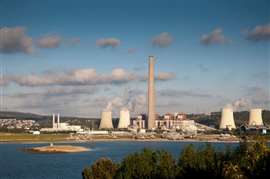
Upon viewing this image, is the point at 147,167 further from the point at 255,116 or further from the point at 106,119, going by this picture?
the point at 106,119

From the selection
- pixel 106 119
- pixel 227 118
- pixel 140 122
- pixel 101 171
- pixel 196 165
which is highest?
pixel 227 118

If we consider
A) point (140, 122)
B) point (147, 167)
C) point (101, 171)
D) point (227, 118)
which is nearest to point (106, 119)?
point (140, 122)

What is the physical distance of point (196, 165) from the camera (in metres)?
13.8

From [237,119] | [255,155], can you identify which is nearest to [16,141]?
[237,119]

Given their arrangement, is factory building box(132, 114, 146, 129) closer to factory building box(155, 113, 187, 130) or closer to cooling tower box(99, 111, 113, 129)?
factory building box(155, 113, 187, 130)

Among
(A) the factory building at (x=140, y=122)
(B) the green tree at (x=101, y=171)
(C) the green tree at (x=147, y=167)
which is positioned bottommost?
(B) the green tree at (x=101, y=171)

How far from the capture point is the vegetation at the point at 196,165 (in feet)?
31.9

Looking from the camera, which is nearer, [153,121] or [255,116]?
[255,116]

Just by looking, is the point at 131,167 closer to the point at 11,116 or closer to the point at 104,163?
the point at 104,163

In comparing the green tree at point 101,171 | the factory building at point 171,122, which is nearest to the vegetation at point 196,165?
the green tree at point 101,171

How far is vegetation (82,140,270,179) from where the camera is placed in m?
9.72

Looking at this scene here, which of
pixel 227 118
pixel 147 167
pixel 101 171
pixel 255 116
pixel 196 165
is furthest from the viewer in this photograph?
pixel 227 118

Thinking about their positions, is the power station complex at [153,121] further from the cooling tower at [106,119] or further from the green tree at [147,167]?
the green tree at [147,167]

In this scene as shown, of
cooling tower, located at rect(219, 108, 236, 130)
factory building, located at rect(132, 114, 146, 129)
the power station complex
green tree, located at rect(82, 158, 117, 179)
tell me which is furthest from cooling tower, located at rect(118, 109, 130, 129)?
green tree, located at rect(82, 158, 117, 179)
